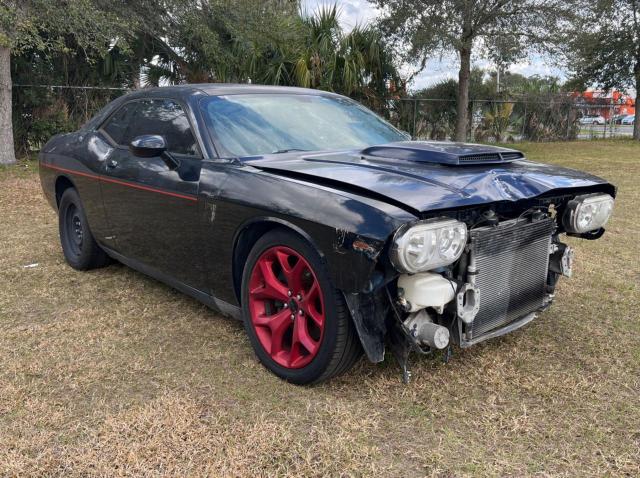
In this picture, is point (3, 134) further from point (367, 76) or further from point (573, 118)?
point (573, 118)

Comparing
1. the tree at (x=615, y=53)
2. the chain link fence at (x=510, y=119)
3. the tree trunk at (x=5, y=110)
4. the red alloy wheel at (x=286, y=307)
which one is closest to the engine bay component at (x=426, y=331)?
the red alloy wheel at (x=286, y=307)

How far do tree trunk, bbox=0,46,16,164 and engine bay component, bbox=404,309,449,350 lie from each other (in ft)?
34.1

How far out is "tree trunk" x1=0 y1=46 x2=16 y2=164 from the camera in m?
10.1

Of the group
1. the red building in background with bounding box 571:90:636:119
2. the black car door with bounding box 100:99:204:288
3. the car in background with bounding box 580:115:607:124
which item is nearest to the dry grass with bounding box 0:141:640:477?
the black car door with bounding box 100:99:204:288

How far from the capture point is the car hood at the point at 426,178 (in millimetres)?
2275

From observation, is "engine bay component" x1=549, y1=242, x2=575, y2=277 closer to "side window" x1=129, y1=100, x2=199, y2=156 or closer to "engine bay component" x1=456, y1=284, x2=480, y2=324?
"engine bay component" x1=456, y1=284, x2=480, y2=324

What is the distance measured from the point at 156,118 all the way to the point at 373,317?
211 cm

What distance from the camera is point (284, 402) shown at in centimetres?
250

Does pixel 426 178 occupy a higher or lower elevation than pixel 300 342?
higher

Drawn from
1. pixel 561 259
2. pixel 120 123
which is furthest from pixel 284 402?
pixel 120 123

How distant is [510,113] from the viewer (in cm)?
2023

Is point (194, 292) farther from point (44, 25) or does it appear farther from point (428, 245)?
point (44, 25)

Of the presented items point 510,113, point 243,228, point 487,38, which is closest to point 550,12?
point 487,38

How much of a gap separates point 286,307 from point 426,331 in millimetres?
684
